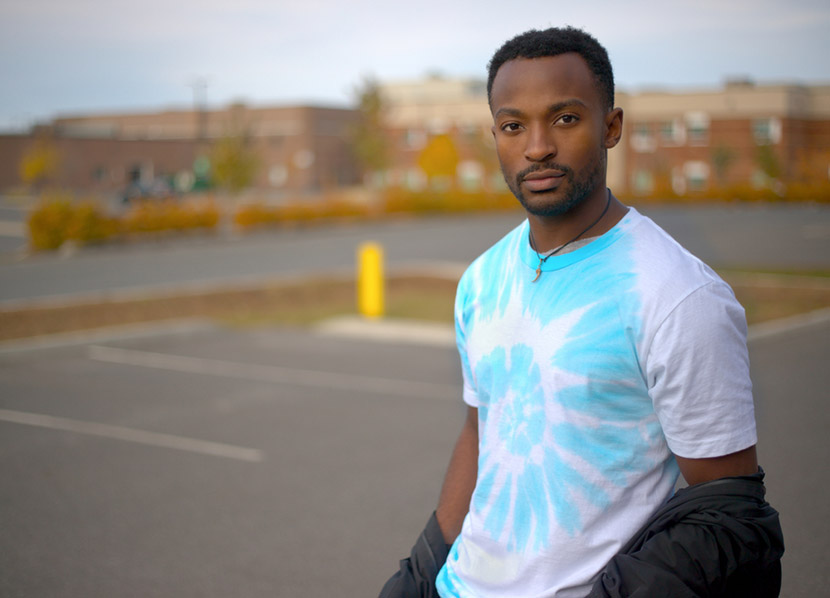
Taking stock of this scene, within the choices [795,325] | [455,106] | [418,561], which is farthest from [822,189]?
[418,561]

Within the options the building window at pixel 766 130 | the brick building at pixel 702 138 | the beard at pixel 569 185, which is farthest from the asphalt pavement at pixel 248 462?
the building window at pixel 766 130

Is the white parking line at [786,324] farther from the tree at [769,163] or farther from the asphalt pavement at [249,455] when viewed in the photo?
the tree at [769,163]

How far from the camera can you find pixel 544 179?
182 cm

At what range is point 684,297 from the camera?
5.27ft

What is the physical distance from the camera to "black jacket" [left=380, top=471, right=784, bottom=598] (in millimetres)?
1569

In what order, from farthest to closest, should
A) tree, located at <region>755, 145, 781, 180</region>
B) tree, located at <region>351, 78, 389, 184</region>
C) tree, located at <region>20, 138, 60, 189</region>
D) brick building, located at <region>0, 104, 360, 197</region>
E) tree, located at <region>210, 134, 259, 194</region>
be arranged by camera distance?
brick building, located at <region>0, 104, 360, 197</region> < tree, located at <region>755, 145, 781, 180</region> < tree, located at <region>351, 78, 389, 184</region> < tree, located at <region>20, 138, 60, 189</region> < tree, located at <region>210, 134, 259, 194</region>

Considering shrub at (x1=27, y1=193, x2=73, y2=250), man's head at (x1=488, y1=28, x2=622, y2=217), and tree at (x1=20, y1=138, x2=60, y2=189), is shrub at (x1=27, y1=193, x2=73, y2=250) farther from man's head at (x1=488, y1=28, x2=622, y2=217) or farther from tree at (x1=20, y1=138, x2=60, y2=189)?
man's head at (x1=488, y1=28, x2=622, y2=217)

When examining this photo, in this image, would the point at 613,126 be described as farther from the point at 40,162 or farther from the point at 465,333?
the point at 40,162

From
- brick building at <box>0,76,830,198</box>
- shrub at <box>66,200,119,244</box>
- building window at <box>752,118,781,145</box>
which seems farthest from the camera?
building window at <box>752,118,781,145</box>

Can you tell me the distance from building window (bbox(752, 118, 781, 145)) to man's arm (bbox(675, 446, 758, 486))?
59.5 meters

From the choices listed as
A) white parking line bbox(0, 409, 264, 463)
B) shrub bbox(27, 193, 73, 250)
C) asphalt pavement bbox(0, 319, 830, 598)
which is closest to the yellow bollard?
asphalt pavement bbox(0, 319, 830, 598)

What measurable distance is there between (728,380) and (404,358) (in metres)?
9.27

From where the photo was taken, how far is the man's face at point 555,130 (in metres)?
1.79

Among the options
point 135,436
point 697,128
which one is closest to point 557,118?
point 135,436
